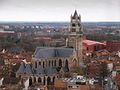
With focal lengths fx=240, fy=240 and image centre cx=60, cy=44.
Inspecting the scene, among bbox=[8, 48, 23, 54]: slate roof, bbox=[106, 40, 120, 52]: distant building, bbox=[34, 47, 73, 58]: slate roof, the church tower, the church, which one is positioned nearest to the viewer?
the church

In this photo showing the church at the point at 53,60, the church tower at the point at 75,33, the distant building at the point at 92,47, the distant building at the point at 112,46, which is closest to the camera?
the church at the point at 53,60

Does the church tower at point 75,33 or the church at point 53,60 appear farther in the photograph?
the church tower at point 75,33

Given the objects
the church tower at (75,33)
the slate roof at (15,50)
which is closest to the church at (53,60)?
the church tower at (75,33)

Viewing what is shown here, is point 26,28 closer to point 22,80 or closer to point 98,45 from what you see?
point 98,45

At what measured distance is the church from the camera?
99.3ft

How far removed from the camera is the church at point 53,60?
30281 mm

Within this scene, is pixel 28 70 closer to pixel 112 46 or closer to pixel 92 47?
pixel 92 47

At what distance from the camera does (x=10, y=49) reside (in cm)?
5678

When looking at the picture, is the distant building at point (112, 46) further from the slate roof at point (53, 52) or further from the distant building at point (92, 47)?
the slate roof at point (53, 52)

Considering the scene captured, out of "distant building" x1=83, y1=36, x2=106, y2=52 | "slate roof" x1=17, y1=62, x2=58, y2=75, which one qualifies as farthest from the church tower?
"distant building" x1=83, y1=36, x2=106, y2=52

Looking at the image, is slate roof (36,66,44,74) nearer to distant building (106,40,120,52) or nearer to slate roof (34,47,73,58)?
slate roof (34,47,73,58)

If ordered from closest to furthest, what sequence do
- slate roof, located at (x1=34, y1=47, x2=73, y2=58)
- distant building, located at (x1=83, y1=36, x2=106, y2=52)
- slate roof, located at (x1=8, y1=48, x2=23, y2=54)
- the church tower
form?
1. slate roof, located at (x1=34, y1=47, x2=73, y2=58)
2. the church tower
3. slate roof, located at (x1=8, y1=48, x2=23, y2=54)
4. distant building, located at (x1=83, y1=36, x2=106, y2=52)

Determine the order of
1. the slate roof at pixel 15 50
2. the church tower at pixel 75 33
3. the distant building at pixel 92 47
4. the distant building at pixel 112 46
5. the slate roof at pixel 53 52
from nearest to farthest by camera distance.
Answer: the slate roof at pixel 53 52 → the church tower at pixel 75 33 → the slate roof at pixel 15 50 → the distant building at pixel 112 46 → the distant building at pixel 92 47

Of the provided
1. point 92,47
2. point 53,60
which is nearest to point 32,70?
point 53,60
